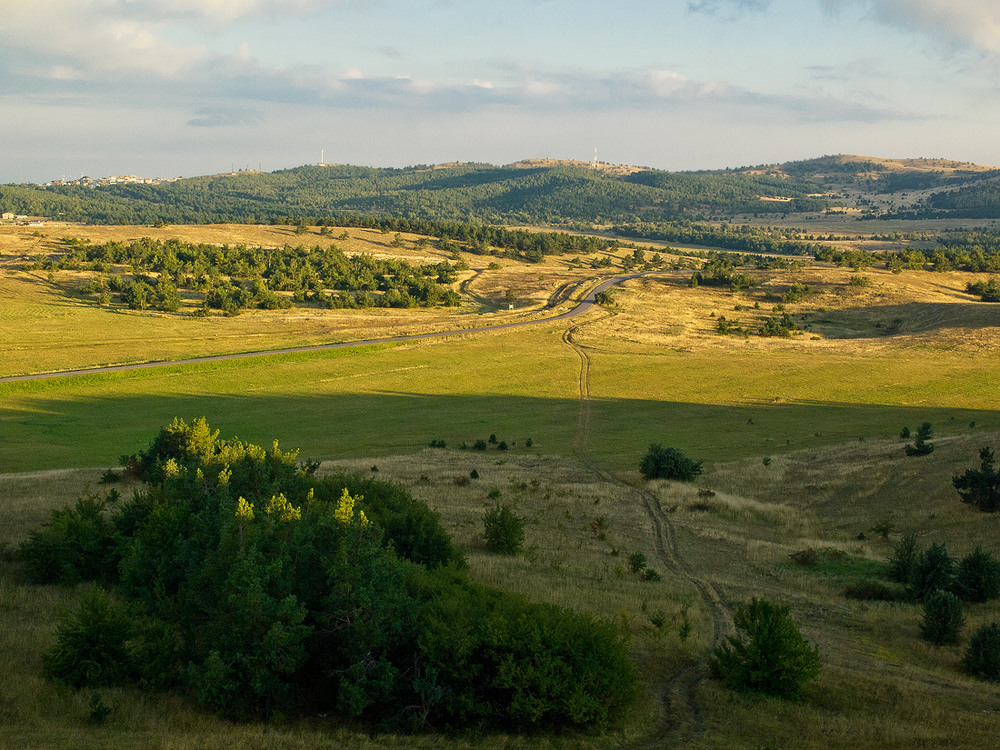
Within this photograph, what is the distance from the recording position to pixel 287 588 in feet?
48.9

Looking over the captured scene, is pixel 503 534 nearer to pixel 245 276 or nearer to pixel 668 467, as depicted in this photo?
pixel 668 467

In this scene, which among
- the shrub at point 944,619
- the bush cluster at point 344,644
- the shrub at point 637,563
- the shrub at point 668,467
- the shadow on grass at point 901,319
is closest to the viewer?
the bush cluster at point 344,644

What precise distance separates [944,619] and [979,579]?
522cm

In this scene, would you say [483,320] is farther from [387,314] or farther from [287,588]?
[287,588]

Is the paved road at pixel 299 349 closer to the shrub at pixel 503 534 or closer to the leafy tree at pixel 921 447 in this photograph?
the shrub at pixel 503 534

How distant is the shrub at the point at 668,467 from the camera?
39.8m

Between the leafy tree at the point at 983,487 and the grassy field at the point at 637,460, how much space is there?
2.38 ft

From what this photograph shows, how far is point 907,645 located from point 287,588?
49.1ft

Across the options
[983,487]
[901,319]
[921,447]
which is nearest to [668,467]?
[921,447]

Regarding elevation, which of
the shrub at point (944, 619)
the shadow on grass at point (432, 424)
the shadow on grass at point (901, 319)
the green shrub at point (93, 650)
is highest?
the shadow on grass at point (901, 319)

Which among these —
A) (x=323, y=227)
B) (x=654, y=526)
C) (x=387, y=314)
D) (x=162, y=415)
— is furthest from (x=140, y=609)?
(x=323, y=227)

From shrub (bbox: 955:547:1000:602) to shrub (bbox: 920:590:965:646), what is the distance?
4317mm

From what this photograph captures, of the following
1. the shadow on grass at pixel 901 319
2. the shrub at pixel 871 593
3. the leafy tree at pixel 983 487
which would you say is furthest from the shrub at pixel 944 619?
the shadow on grass at pixel 901 319

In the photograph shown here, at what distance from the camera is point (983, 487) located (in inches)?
1241
